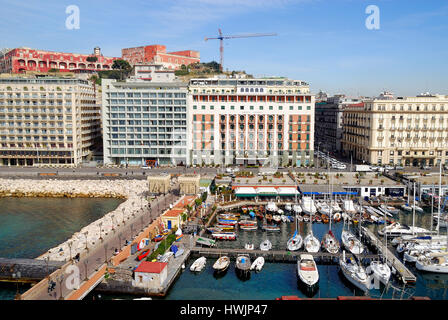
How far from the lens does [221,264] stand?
28.1 m

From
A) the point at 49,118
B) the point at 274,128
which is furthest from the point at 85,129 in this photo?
the point at 274,128

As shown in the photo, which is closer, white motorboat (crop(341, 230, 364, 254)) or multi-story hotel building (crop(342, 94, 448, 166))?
white motorboat (crop(341, 230, 364, 254))

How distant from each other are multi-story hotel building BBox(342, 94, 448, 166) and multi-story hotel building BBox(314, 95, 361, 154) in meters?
18.6

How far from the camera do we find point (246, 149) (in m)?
64.8

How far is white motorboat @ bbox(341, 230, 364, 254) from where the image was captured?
3090 centimetres

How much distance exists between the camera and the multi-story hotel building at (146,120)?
64.2 meters

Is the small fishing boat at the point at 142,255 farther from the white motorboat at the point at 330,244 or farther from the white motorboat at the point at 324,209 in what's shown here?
the white motorboat at the point at 324,209

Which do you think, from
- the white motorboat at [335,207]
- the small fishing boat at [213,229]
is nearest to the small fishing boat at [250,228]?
the small fishing boat at [213,229]

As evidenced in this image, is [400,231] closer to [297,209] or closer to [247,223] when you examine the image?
[297,209]

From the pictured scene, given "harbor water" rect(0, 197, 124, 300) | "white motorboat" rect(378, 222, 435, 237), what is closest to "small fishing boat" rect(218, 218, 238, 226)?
"harbor water" rect(0, 197, 124, 300)

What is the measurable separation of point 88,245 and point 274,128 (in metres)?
40.9

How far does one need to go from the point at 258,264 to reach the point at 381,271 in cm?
858

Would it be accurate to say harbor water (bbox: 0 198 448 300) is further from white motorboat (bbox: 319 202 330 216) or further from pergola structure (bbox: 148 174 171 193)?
pergola structure (bbox: 148 174 171 193)

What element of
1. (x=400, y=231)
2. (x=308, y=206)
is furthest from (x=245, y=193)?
(x=400, y=231)
